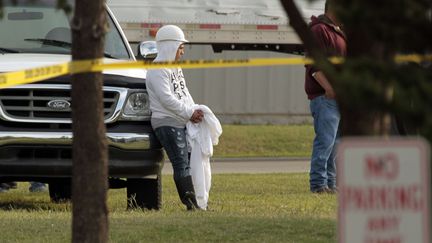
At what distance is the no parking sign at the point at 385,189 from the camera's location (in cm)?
344

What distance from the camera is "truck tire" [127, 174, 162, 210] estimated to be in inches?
405

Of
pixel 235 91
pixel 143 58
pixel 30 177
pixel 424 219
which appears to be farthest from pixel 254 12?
pixel 424 219

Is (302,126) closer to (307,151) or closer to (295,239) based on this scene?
(307,151)

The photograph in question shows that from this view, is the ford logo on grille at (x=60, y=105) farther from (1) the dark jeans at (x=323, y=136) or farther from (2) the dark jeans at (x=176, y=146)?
(1) the dark jeans at (x=323, y=136)

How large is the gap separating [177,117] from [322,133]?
1909mm

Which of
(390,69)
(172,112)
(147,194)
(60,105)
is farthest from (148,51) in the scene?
(390,69)

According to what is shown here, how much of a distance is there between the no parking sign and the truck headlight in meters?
6.54

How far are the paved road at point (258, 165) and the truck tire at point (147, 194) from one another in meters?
5.48

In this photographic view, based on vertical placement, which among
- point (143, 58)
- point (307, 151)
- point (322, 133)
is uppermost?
point (143, 58)

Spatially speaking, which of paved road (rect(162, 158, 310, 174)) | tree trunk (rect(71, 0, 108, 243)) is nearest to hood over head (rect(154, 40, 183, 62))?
tree trunk (rect(71, 0, 108, 243))

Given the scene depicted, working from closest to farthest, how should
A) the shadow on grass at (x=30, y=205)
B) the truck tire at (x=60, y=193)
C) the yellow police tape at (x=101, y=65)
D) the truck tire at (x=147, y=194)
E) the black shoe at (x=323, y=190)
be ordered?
the yellow police tape at (x=101, y=65), the truck tire at (x=147, y=194), the shadow on grass at (x=30, y=205), the black shoe at (x=323, y=190), the truck tire at (x=60, y=193)

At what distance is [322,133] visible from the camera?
11.4 m

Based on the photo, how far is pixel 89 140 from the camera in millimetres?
5152

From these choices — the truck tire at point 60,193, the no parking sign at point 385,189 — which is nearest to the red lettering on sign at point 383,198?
the no parking sign at point 385,189
